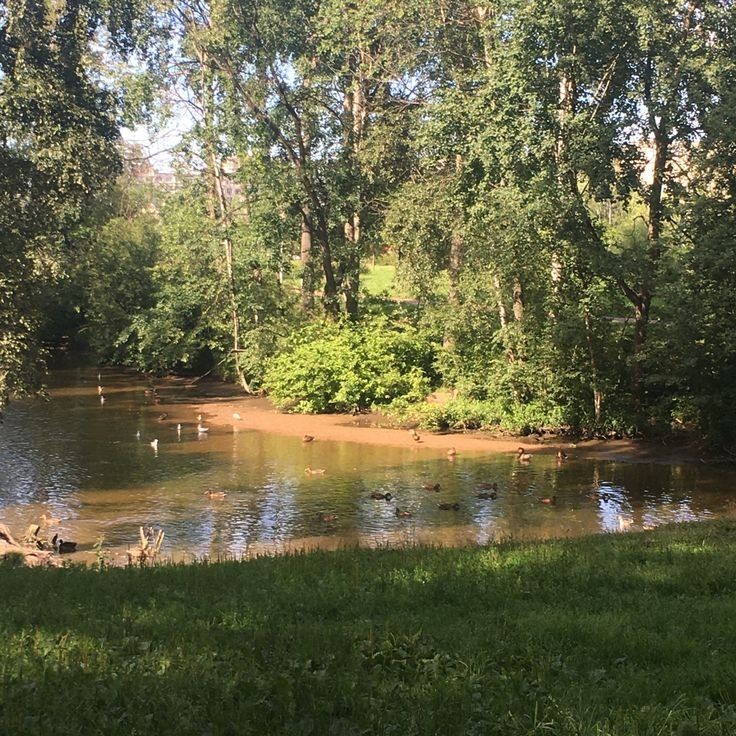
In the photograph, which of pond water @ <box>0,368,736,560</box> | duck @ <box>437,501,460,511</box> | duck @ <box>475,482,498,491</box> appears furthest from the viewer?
duck @ <box>475,482,498,491</box>

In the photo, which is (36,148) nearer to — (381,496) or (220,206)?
(381,496)

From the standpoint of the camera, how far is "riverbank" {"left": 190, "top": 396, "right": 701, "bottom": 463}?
22031 mm

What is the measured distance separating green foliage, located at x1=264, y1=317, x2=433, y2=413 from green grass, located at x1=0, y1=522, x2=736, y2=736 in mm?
20701

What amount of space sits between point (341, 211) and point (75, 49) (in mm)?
16180

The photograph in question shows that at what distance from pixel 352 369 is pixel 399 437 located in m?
4.32

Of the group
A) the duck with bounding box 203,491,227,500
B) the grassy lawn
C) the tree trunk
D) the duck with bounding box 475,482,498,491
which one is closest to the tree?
the duck with bounding box 203,491,227,500

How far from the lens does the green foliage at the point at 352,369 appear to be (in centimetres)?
2845

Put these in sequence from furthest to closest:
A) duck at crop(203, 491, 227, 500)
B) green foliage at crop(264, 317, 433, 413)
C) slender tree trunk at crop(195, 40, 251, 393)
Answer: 1. slender tree trunk at crop(195, 40, 251, 393)
2. green foliage at crop(264, 317, 433, 413)
3. duck at crop(203, 491, 227, 500)

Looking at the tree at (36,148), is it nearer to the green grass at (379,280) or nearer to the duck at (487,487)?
the duck at (487,487)

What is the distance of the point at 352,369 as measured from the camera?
93.7ft

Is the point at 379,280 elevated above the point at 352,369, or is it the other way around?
the point at 379,280

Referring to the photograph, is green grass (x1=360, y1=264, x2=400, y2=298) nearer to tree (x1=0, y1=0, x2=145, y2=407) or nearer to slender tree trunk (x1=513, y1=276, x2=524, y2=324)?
slender tree trunk (x1=513, y1=276, x2=524, y2=324)

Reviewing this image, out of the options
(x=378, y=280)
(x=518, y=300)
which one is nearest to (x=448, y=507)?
(x=518, y=300)

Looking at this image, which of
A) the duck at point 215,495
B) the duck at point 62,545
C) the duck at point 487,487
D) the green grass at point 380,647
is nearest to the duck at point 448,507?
the duck at point 487,487
